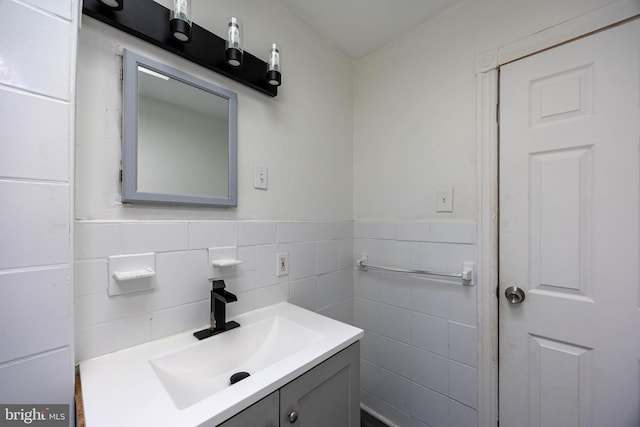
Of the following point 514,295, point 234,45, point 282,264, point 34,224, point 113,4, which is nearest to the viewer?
point 34,224

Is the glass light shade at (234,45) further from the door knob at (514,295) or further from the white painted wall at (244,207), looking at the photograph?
the door knob at (514,295)

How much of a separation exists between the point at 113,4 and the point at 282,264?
3.56 ft

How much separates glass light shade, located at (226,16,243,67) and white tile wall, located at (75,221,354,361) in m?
0.62

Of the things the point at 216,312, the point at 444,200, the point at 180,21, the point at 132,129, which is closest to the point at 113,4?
the point at 180,21

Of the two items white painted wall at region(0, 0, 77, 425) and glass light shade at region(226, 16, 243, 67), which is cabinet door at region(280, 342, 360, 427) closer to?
white painted wall at region(0, 0, 77, 425)

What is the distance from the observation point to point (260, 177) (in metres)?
1.20

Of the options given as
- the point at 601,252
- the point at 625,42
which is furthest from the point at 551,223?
the point at 625,42

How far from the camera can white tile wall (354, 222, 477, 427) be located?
127 centimetres

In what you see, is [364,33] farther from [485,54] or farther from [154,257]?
[154,257]

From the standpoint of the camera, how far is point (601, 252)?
38.0 inches

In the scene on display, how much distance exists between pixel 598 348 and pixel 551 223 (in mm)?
482

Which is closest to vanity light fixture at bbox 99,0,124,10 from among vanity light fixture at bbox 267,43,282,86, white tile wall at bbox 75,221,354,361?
vanity light fixture at bbox 267,43,282,86

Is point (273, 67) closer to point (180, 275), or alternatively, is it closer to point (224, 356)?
point (180, 275)

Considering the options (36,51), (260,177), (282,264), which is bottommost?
(282,264)
